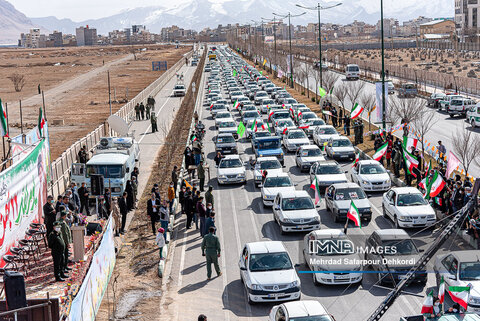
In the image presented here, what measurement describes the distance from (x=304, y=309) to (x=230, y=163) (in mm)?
18048

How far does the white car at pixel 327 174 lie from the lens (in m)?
27.3

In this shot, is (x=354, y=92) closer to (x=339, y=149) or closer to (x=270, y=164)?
(x=339, y=149)

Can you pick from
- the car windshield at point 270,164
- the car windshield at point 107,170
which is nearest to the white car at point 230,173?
the car windshield at point 270,164

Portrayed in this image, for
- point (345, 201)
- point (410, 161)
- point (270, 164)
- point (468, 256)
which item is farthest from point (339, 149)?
point (468, 256)

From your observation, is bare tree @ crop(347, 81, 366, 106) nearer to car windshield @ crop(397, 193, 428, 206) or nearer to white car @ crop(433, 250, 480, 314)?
car windshield @ crop(397, 193, 428, 206)

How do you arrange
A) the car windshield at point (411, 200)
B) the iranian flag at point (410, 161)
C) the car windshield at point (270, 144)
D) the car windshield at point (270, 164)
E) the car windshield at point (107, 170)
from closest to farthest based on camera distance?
the car windshield at point (411, 200)
the iranian flag at point (410, 161)
the car windshield at point (107, 170)
the car windshield at point (270, 164)
the car windshield at point (270, 144)

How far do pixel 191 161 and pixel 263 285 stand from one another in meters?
17.6

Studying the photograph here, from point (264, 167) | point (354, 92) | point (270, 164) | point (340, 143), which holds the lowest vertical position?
point (264, 167)

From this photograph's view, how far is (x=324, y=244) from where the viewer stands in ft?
57.8

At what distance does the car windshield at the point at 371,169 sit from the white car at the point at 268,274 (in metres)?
11.1

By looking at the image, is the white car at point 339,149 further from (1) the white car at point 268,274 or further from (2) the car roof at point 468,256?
(2) the car roof at point 468,256

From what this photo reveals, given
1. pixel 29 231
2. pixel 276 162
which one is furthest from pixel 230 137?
pixel 29 231

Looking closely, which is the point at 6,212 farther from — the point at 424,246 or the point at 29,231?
the point at 424,246

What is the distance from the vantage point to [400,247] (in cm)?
1703
